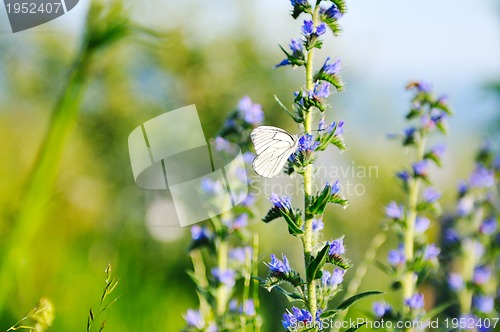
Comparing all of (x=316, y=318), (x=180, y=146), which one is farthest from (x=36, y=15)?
(x=180, y=146)

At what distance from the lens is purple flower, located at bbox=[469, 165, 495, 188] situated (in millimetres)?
3098

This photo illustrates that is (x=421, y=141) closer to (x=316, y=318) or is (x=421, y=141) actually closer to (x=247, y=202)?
(x=247, y=202)

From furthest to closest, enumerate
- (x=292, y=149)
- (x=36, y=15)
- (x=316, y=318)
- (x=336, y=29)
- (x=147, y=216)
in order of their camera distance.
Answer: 1. (x=147, y=216)
2. (x=36, y=15)
3. (x=336, y=29)
4. (x=292, y=149)
5. (x=316, y=318)

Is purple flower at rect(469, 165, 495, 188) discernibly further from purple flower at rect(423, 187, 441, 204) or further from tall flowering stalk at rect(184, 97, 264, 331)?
tall flowering stalk at rect(184, 97, 264, 331)

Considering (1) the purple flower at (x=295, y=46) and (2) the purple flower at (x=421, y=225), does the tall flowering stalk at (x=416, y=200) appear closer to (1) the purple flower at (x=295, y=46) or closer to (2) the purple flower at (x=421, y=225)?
(2) the purple flower at (x=421, y=225)

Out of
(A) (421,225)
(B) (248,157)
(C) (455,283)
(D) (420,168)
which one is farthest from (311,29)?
(C) (455,283)

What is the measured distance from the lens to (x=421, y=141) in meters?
2.43

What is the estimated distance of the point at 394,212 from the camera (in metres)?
2.37

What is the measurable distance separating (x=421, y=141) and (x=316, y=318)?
1.31 m

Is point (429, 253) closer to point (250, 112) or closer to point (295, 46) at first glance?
point (250, 112)

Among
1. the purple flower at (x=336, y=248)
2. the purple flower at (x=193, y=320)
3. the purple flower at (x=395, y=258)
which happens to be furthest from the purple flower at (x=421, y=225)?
the purple flower at (x=336, y=248)

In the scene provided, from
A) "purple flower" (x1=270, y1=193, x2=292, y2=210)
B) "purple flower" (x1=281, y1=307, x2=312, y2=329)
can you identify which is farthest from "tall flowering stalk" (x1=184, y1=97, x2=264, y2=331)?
"purple flower" (x1=281, y1=307, x2=312, y2=329)

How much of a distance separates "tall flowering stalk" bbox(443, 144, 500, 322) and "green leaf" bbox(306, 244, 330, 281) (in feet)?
6.22

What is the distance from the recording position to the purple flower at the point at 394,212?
234 centimetres
